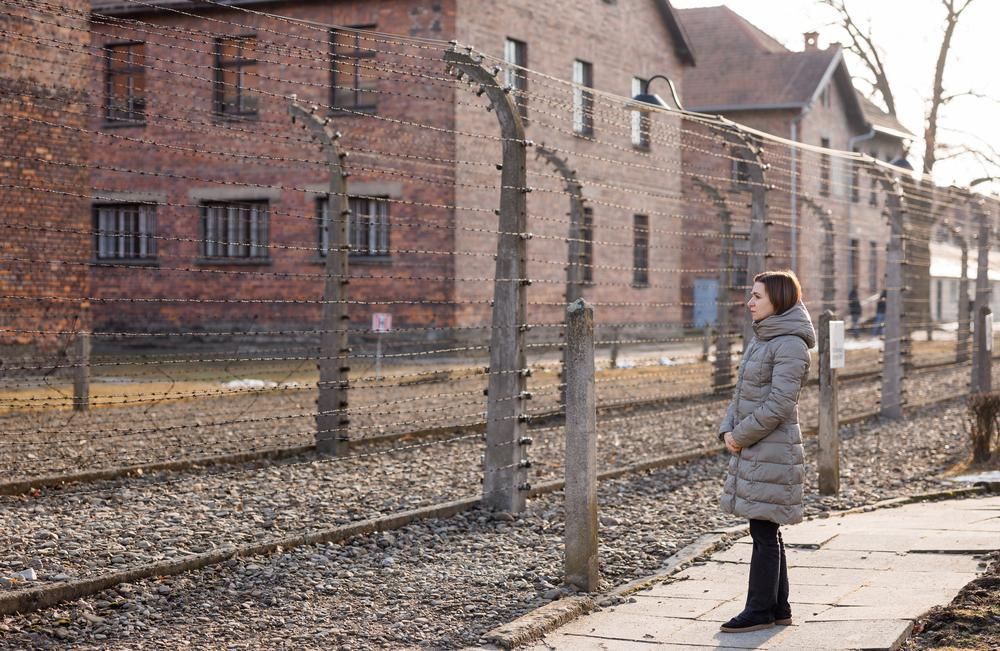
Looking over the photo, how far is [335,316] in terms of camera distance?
1112 cm

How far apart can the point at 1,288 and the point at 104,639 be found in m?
12.6

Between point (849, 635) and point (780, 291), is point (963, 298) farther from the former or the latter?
point (849, 635)

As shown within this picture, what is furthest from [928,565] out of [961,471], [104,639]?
[961,471]

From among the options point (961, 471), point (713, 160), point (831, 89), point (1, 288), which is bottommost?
point (961, 471)

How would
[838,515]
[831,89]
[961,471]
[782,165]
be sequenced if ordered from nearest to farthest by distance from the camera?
[838,515] → [961,471] → [782,165] → [831,89]

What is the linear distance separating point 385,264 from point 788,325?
2124 cm

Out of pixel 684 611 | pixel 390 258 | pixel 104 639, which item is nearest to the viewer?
pixel 104 639

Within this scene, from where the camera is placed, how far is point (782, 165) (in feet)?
127

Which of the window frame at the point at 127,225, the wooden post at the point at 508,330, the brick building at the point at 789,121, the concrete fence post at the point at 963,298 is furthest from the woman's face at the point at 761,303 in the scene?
the brick building at the point at 789,121

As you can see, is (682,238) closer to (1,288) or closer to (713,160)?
(713,160)

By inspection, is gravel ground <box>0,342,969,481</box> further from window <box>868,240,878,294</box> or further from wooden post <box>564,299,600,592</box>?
window <box>868,240,878,294</box>

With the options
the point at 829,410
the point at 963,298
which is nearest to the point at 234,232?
the point at 963,298

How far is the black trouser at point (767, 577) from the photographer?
5711 mm

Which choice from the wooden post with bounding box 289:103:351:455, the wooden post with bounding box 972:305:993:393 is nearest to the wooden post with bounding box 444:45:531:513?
the wooden post with bounding box 289:103:351:455
